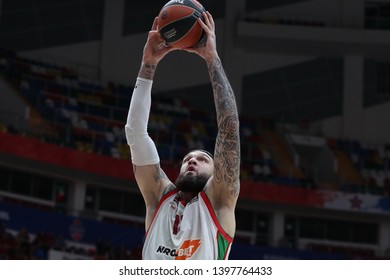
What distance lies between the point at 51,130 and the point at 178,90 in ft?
24.3

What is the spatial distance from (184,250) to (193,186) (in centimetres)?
44

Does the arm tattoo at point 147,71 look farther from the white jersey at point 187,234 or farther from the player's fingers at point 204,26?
the white jersey at point 187,234

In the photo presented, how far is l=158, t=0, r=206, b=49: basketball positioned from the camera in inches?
188

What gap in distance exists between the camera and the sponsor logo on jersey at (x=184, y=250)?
426 cm

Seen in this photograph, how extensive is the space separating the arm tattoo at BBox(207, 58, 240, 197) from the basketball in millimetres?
360

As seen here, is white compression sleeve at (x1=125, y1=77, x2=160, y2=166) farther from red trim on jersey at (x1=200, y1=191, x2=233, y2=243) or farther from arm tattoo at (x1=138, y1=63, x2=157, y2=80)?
red trim on jersey at (x1=200, y1=191, x2=233, y2=243)

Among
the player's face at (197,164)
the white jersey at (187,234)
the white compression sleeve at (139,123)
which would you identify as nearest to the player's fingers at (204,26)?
the white compression sleeve at (139,123)

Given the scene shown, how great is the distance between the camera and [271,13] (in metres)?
30.5

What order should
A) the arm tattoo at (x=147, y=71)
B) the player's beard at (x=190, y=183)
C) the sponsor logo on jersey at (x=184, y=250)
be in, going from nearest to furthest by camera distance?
1. the sponsor logo on jersey at (x=184, y=250)
2. the player's beard at (x=190, y=183)
3. the arm tattoo at (x=147, y=71)
